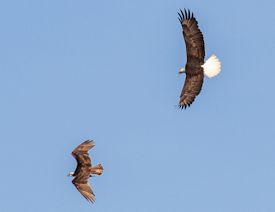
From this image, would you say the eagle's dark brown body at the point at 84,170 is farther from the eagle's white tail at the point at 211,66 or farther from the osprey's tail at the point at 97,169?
the eagle's white tail at the point at 211,66

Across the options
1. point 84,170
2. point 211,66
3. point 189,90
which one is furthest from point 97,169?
point 211,66

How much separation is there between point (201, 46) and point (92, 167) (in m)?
4.74

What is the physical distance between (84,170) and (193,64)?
14.6 ft

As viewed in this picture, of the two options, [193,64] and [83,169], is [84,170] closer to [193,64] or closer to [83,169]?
[83,169]

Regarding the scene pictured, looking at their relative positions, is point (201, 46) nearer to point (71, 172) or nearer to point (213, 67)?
point (213, 67)

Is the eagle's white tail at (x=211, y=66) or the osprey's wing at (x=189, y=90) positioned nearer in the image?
the eagle's white tail at (x=211, y=66)

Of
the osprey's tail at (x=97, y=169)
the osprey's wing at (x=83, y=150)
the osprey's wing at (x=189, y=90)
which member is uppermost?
the osprey's wing at (x=189, y=90)

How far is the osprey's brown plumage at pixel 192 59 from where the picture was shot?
76.1 metres

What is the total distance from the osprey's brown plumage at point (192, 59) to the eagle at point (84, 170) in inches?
127

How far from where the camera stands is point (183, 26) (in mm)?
76125

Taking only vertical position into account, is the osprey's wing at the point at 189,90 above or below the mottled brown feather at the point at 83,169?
above

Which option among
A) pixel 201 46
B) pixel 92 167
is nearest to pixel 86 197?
pixel 92 167

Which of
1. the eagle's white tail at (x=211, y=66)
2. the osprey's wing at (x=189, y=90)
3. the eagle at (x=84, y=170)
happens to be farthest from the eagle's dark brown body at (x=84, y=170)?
the eagle's white tail at (x=211, y=66)

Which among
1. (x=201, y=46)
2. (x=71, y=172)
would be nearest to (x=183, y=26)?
(x=201, y=46)
